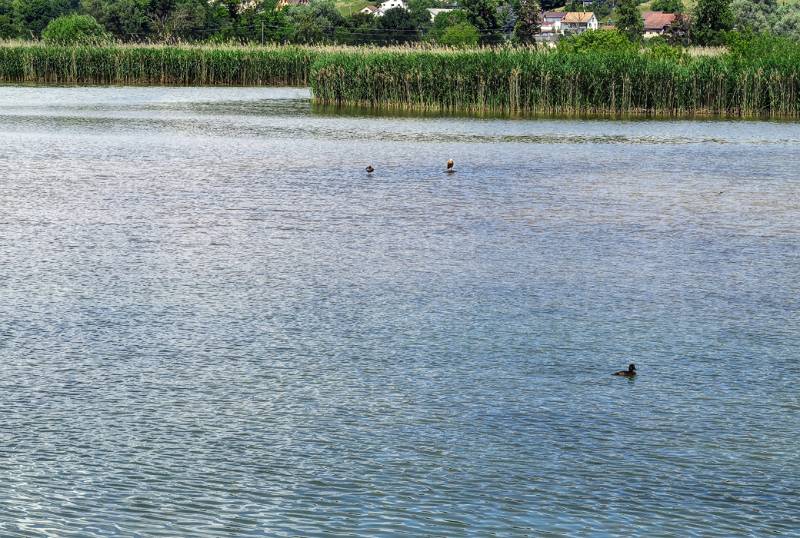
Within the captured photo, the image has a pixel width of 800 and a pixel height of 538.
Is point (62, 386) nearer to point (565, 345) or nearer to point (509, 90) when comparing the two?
point (565, 345)

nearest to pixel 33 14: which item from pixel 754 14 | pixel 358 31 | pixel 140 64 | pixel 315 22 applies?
pixel 315 22

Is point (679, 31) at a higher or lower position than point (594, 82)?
higher

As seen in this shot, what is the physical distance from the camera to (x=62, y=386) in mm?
13641

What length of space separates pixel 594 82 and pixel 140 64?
3213 cm

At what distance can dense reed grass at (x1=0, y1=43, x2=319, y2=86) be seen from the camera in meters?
76.2

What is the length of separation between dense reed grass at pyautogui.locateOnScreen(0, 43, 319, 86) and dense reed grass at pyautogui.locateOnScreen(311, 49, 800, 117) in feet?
67.0

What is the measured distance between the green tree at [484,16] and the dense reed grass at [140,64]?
53.6m

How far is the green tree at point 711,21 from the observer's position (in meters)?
95.6

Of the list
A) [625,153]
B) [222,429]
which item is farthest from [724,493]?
[625,153]

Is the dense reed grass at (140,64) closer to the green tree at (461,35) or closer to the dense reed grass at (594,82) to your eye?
the dense reed grass at (594,82)

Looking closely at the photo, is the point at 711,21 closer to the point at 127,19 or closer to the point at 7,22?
the point at 127,19

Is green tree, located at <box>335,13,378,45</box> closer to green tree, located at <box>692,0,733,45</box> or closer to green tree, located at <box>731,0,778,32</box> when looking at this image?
green tree, located at <box>692,0,733,45</box>

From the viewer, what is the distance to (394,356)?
15.4 meters

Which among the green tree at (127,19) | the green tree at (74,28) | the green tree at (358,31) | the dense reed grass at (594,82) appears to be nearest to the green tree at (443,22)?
the green tree at (358,31)
